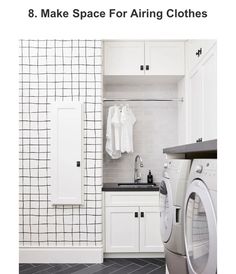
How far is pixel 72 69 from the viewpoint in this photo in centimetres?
323

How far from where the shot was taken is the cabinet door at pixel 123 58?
11.4 feet

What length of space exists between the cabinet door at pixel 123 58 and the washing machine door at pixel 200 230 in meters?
2.25

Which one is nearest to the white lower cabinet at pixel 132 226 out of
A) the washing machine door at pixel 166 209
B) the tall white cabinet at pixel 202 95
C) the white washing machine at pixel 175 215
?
the tall white cabinet at pixel 202 95

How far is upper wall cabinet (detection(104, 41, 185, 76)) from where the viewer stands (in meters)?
3.49

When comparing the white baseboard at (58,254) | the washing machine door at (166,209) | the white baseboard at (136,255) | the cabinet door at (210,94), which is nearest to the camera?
the washing machine door at (166,209)

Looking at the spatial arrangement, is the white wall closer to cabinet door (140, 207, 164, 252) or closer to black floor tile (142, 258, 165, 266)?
cabinet door (140, 207, 164, 252)

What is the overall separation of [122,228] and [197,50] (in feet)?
6.49

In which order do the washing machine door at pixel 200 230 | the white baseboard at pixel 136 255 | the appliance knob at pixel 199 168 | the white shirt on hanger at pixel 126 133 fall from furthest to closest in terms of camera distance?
the white shirt on hanger at pixel 126 133
the white baseboard at pixel 136 255
the appliance knob at pixel 199 168
the washing machine door at pixel 200 230

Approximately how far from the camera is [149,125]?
3.89 meters

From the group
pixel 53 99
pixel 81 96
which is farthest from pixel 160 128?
pixel 53 99

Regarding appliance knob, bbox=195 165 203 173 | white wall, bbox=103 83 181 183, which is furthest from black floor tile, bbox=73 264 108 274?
appliance knob, bbox=195 165 203 173

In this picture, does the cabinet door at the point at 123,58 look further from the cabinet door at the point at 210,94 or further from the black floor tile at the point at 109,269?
the black floor tile at the point at 109,269

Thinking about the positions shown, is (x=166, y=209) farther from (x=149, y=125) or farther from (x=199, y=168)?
(x=149, y=125)
